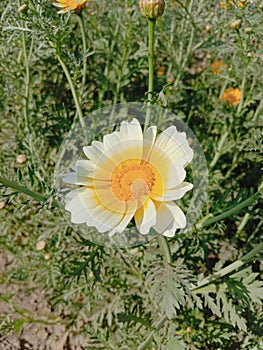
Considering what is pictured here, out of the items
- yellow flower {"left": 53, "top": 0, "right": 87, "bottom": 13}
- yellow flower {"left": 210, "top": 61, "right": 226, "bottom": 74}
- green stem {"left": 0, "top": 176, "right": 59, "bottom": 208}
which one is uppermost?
yellow flower {"left": 210, "top": 61, "right": 226, "bottom": 74}

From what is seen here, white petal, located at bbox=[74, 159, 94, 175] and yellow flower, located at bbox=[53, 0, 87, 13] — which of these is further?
yellow flower, located at bbox=[53, 0, 87, 13]

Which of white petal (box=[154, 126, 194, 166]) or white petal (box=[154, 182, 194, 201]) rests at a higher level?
white petal (box=[154, 126, 194, 166])

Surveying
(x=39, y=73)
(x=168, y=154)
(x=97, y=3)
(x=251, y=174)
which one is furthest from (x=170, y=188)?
(x=97, y=3)

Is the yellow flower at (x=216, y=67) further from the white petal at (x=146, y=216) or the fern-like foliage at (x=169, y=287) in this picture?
the white petal at (x=146, y=216)

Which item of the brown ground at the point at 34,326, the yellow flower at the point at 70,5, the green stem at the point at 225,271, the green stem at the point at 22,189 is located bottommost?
the brown ground at the point at 34,326

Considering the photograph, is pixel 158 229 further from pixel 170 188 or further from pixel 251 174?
pixel 251 174

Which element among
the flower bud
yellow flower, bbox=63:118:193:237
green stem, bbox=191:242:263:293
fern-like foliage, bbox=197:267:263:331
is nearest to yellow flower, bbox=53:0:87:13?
the flower bud

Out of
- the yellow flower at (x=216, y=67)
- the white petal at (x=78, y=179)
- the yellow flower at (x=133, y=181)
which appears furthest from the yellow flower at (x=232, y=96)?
the white petal at (x=78, y=179)

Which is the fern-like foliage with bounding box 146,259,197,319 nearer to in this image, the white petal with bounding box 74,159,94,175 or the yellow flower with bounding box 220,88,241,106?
the white petal with bounding box 74,159,94,175

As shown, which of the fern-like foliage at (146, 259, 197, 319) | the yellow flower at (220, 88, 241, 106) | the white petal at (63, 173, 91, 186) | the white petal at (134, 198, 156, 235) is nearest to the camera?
the white petal at (134, 198, 156, 235)
